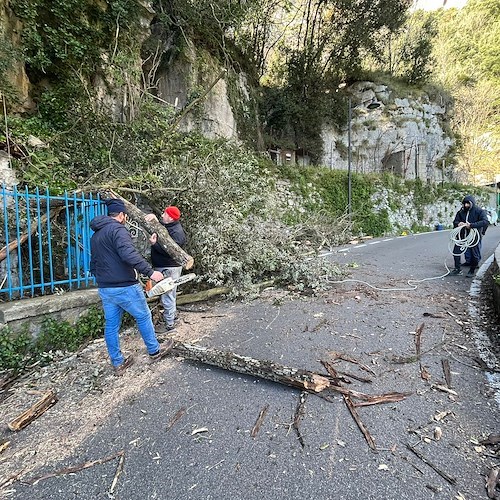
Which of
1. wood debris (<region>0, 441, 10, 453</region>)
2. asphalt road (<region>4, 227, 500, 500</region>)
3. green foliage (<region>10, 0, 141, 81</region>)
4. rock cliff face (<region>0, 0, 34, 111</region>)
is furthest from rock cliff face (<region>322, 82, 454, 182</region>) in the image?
wood debris (<region>0, 441, 10, 453</region>)

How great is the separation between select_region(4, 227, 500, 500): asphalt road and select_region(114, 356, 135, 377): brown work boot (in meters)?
0.42

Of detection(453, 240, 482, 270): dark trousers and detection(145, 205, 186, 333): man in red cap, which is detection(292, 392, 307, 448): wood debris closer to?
detection(145, 205, 186, 333): man in red cap

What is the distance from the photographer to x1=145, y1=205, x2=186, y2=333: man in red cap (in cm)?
475

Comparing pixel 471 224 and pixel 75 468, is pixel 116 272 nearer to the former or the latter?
pixel 75 468

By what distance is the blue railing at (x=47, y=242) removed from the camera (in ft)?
14.1

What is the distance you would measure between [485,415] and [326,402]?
1278mm

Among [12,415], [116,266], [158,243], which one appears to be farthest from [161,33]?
[12,415]

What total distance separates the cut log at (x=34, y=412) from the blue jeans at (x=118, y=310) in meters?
0.66

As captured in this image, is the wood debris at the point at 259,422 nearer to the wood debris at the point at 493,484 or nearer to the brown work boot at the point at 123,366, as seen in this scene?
the wood debris at the point at 493,484

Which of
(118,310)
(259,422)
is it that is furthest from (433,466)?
(118,310)

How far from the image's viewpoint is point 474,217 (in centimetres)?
764

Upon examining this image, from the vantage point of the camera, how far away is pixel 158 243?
15.8 ft

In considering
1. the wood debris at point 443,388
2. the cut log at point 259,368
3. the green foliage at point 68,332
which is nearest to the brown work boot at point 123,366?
the cut log at point 259,368

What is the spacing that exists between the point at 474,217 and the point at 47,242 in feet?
29.3
